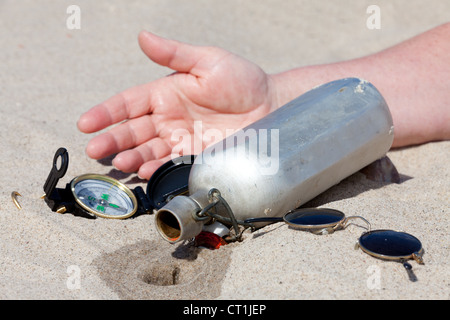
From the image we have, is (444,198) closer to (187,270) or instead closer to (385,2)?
(187,270)

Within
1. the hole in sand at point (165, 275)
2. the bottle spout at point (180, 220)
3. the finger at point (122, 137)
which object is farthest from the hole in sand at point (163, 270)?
the finger at point (122, 137)

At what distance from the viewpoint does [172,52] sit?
2.71 meters

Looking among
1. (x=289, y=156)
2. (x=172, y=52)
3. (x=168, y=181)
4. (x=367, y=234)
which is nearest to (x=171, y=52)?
(x=172, y=52)

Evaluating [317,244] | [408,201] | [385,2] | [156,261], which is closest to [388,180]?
[408,201]

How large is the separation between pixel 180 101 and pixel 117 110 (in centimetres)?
33

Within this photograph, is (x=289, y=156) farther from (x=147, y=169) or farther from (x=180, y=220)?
(x=147, y=169)

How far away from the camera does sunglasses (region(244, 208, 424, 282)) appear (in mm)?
1644

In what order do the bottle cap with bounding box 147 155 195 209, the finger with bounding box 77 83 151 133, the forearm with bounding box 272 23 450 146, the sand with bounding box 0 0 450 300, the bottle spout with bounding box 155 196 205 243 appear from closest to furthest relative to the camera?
1. the sand with bounding box 0 0 450 300
2. the bottle spout with bounding box 155 196 205 243
3. the bottle cap with bounding box 147 155 195 209
4. the finger with bounding box 77 83 151 133
5. the forearm with bounding box 272 23 450 146

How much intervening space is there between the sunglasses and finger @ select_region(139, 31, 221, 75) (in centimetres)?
116

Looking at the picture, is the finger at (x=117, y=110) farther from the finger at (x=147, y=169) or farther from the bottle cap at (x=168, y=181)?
the bottle cap at (x=168, y=181)

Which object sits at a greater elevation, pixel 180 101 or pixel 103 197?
pixel 180 101

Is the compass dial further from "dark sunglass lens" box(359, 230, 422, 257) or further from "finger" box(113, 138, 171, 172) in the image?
"dark sunglass lens" box(359, 230, 422, 257)

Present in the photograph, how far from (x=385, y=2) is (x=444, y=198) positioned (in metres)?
3.24

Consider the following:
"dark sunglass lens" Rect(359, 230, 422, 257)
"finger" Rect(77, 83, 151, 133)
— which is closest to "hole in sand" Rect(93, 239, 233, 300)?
"dark sunglass lens" Rect(359, 230, 422, 257)
